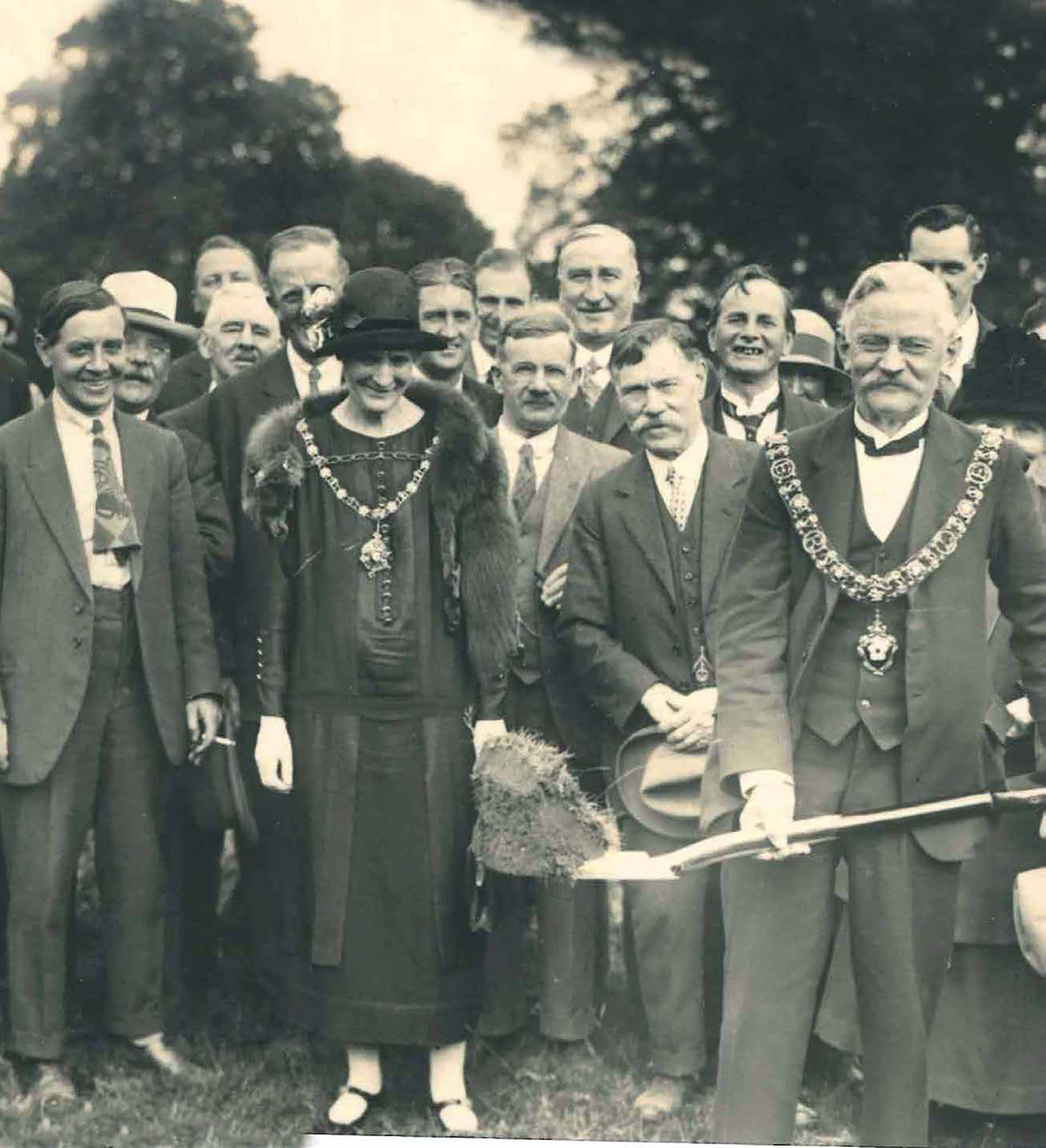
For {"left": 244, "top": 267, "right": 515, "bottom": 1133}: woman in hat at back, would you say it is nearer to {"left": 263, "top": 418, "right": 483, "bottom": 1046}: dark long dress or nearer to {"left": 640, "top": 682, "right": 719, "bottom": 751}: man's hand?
{"left": 263, "top": 418, "right": 483, "bottom": 1046}: dark long dress

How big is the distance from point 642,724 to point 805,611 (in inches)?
36.0

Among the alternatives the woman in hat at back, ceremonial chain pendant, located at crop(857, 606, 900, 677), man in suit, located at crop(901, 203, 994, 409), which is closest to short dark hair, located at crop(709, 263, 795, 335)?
man in suit, located at crop(901, 203, 994, 409)

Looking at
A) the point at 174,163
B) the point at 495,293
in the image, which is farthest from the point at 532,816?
the point at 174,163

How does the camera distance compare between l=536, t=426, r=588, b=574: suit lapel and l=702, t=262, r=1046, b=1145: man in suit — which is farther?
l=536, t=426, r=588, b=574: suit lapel

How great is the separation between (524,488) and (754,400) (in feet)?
2.43

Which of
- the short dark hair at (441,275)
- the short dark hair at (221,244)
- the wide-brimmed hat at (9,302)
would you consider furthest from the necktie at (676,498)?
the wide-brimmed hat at (9,302)

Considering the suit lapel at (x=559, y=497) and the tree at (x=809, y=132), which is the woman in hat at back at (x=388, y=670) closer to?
the suit lapel at (x=559, y=497)

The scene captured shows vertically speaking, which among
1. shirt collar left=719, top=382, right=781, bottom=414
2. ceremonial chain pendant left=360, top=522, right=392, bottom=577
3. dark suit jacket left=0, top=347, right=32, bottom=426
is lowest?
ceremonial chain pendant left=360, top=522, right=392, bottom=577

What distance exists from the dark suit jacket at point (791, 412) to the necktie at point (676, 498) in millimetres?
255

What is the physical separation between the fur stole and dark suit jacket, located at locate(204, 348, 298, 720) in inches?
22.6

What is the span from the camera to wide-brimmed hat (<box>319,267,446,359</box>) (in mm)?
4566

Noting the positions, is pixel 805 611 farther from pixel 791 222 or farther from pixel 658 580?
pixel 791 222

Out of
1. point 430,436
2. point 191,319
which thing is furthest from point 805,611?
point 191,319

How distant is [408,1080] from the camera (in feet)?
15.8
